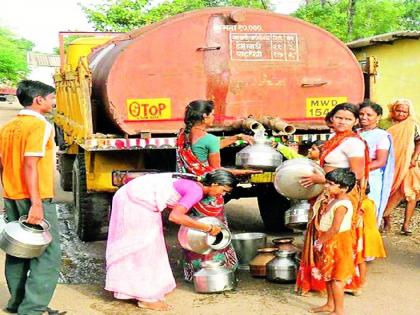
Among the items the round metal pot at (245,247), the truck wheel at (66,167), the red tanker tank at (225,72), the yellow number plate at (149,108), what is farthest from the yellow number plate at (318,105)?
the truck wheel at (66,167)

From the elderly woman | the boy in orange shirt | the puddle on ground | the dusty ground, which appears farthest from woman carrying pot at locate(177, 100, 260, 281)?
the elderly woman

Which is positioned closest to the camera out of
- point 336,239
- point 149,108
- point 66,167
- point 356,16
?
point 336,239

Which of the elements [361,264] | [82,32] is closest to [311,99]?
[361,264]

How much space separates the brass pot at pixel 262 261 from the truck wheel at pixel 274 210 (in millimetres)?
1978

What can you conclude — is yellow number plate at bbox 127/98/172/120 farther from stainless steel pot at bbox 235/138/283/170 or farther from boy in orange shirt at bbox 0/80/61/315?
boy in orange shirt at bbox 0/80/61/315

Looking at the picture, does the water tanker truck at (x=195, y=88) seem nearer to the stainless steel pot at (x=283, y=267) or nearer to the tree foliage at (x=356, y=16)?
the stainless steel pot at (x=283, y=267)

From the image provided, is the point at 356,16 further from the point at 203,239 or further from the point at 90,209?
the point at 203,239

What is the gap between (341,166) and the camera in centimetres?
490

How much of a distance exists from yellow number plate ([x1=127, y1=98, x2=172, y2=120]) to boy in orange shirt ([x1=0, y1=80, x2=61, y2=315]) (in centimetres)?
169

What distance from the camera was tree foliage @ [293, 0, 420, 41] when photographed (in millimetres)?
18938

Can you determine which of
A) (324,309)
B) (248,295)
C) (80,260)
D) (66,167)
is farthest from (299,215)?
(66,167)

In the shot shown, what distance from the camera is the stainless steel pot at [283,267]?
532cm

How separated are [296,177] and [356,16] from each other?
1628 cm

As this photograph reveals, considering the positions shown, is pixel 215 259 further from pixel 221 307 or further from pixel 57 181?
pixel 57 181
